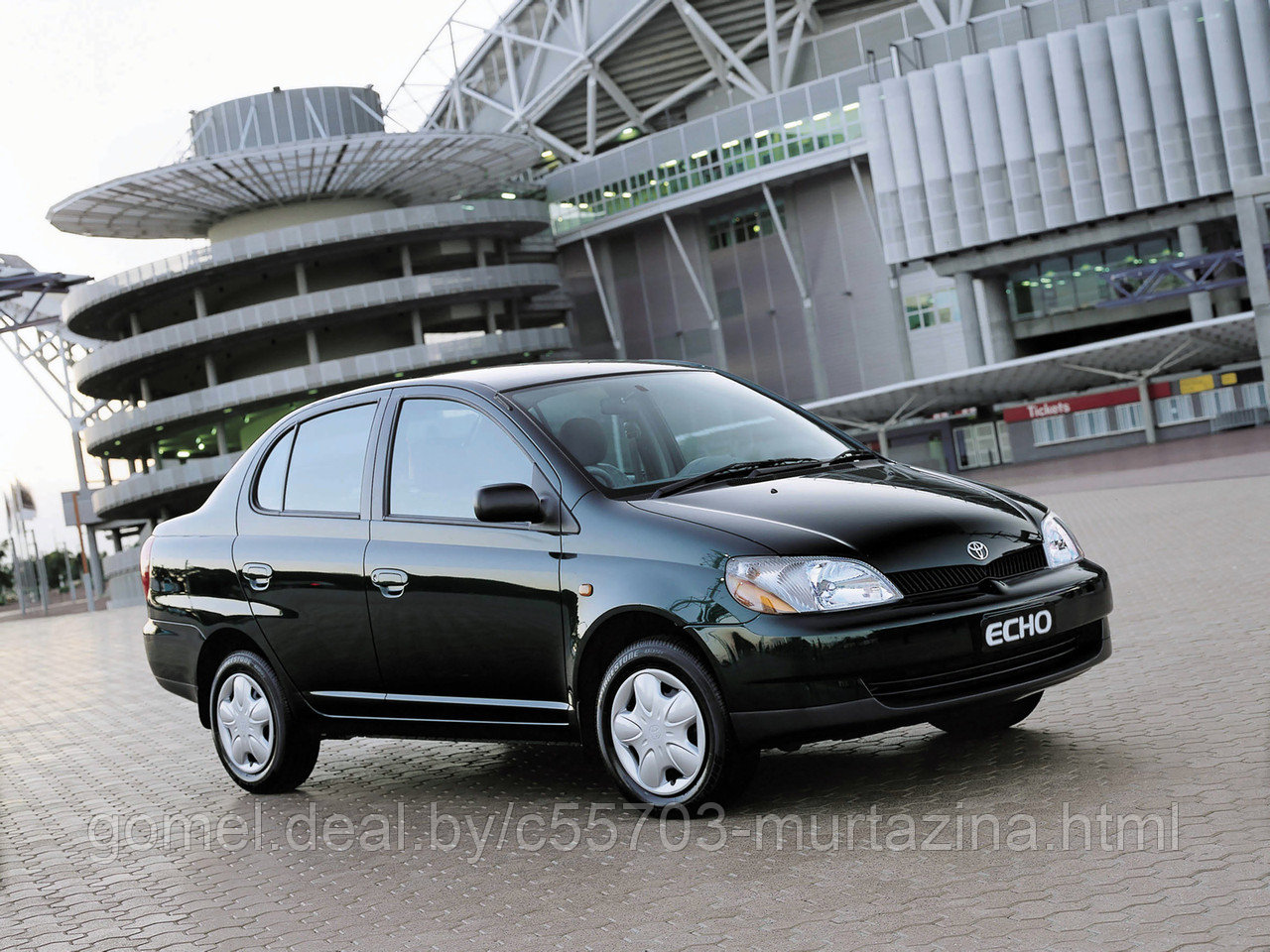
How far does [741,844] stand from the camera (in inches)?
190

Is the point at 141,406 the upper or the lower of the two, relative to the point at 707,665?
upper

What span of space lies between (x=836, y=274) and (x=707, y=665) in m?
64.2

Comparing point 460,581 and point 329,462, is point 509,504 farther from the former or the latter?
point 329,462

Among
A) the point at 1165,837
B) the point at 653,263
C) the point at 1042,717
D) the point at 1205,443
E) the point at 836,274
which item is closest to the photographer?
the point at 1165,837

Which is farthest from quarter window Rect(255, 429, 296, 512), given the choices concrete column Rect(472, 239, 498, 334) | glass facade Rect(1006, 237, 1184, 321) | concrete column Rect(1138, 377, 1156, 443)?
concrete column Rect(472, 239, 498, 334)

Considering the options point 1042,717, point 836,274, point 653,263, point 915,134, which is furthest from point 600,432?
point 653,263

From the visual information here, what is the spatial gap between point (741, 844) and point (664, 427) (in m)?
1.93

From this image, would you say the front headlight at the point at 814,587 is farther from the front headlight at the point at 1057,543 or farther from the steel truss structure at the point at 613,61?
the steel truss structure at the point at 613,61

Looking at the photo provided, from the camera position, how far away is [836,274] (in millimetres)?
67875

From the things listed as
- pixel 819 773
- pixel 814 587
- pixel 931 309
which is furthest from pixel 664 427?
pixel 931 309

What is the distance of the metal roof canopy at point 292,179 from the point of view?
200 ft

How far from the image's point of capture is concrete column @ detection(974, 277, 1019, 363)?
6075 cm

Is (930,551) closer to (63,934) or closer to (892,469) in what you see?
(892,469)

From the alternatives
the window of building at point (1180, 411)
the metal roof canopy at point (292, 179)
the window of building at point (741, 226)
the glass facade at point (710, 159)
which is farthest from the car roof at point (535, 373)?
the window of building at point (741, 226)
